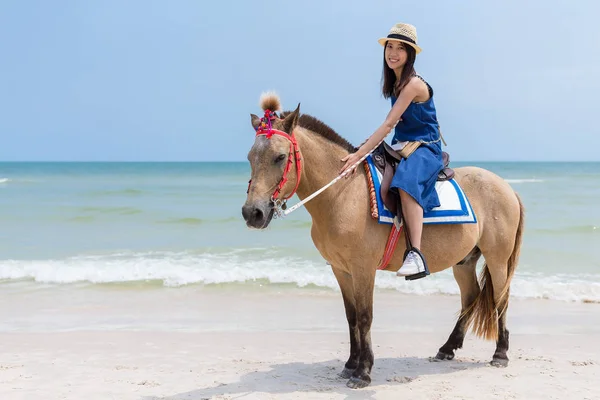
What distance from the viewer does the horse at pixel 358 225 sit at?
3334mm

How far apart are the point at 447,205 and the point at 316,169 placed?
37.3 inches

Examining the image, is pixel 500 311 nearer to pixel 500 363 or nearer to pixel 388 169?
pixel 500 363

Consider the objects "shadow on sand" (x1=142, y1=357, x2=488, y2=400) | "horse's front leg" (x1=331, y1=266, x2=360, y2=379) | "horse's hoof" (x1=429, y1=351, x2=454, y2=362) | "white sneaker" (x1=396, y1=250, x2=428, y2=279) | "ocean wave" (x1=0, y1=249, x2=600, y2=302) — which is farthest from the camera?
"ocean wave" (x1=0, y1=249, x2=600, y2=302)

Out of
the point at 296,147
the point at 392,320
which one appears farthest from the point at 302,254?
the point at 296,147

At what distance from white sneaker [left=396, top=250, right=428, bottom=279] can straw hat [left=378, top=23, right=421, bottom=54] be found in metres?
1.28

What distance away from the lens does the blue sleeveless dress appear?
3619 millimetres

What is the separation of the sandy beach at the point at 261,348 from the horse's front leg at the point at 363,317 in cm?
9

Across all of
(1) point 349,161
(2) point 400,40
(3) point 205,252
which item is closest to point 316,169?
(1) point 349,161

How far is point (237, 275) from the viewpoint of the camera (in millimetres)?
8359

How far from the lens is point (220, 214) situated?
1672cm

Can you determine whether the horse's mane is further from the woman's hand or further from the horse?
the woman's hand

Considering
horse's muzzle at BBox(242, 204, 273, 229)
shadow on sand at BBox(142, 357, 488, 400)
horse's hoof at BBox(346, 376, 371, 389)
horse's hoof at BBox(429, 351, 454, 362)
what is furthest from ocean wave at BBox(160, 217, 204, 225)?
horse's muzzle at BBox(242, 204, 273, 229)

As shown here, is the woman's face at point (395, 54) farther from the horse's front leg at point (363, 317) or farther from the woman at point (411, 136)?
the horse's front leg at point (363, 317)

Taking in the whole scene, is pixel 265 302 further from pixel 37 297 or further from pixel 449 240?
pixel 449 240
